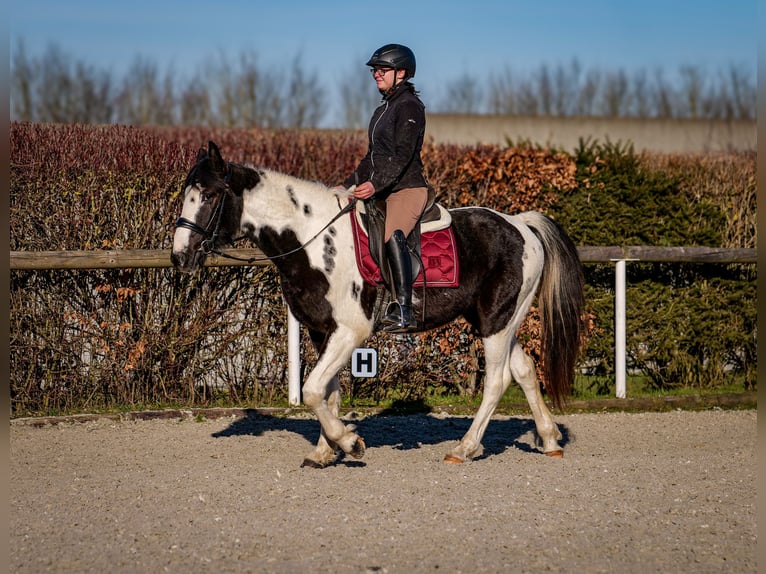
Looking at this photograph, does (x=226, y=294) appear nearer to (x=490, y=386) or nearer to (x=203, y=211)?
(x=203, y=211)

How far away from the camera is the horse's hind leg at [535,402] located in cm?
763

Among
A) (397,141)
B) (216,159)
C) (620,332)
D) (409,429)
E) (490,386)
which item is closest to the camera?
(216,159)

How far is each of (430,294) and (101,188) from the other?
12.2 ft

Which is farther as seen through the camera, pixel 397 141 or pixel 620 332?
pixel 620 332

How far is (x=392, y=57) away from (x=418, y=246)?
52.9 inches

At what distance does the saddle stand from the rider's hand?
24 cm

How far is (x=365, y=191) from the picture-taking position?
670 cm

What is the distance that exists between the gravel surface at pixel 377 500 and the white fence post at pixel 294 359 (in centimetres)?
54

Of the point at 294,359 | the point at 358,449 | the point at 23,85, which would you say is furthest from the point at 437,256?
the point at 23,85

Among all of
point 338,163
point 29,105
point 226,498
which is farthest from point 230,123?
point 226,498

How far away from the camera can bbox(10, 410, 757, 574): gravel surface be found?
4.83m

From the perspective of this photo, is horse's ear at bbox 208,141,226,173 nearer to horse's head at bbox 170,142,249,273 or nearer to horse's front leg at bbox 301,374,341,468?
horse's head at bbox 170,142,249,273

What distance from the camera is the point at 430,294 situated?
23.5 feet

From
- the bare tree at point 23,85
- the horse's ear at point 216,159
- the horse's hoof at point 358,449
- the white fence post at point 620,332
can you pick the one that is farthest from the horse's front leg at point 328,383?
the bare tree at point 23,85
